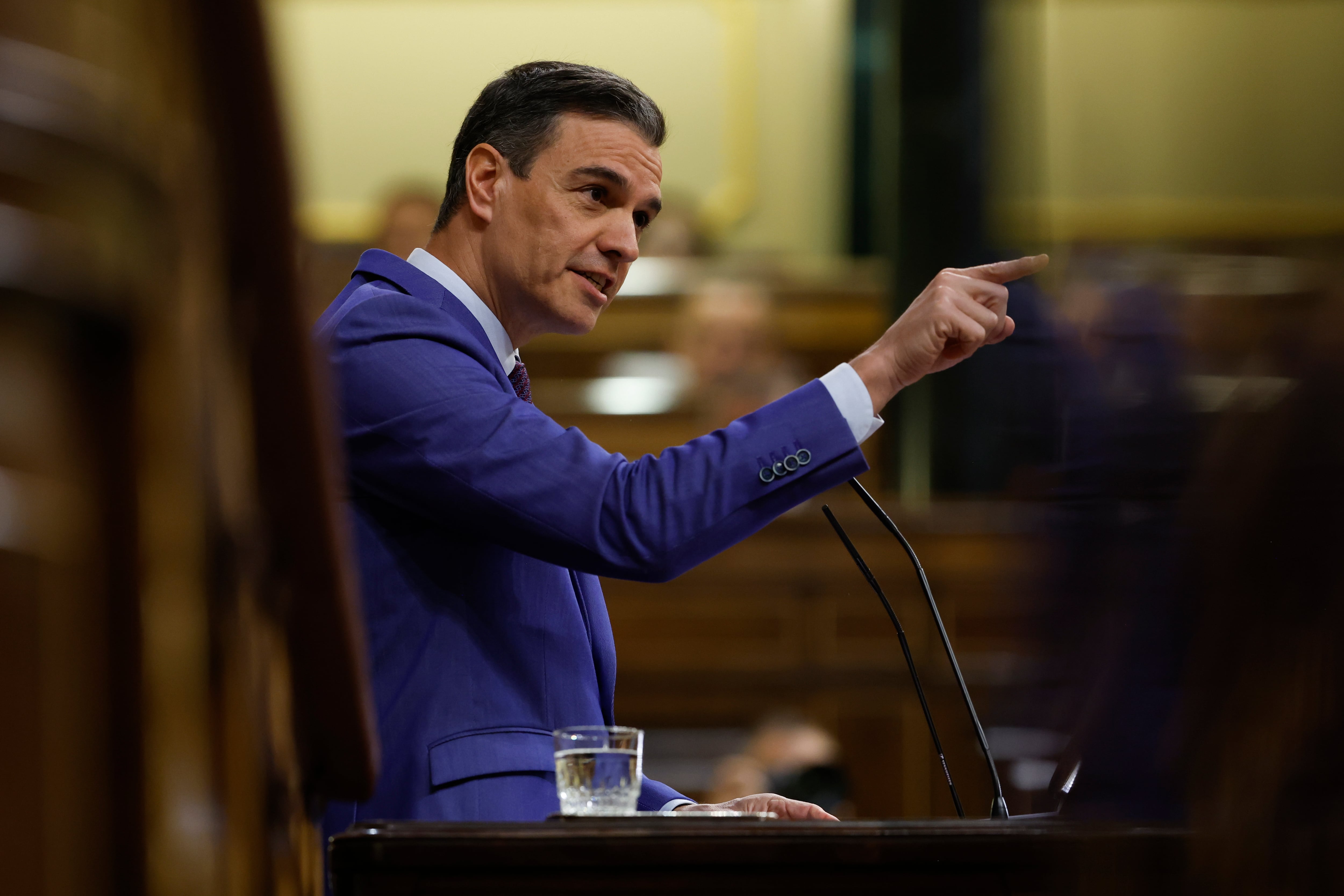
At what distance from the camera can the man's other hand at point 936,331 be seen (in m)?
1.66

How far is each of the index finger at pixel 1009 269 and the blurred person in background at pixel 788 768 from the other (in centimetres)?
166

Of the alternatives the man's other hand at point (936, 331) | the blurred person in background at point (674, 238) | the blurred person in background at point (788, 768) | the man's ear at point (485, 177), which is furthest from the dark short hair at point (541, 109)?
the blurred person in background at point (674, 238)

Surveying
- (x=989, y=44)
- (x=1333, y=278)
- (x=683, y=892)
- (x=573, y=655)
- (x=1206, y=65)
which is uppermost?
(x=989, y=44)

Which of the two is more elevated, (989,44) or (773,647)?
(989,44)

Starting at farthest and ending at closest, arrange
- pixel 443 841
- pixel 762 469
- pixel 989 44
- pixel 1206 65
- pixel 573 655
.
A: pixel 989 44 < pixel 573 655 < pixel 762 469 < pixel 443 841 < pixel 1206 65

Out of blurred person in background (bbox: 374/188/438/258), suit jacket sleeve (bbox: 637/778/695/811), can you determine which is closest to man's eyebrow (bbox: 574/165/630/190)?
suit jacket sleeve (bbox: 637/778/695/811)

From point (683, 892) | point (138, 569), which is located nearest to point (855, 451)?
point (683, 892)

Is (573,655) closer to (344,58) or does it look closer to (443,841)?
(443,841)

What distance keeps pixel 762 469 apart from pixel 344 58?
7.56m

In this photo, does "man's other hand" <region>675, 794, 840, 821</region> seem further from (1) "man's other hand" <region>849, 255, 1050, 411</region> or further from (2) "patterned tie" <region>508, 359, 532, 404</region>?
(2) "patterned tie" <region>508, 359, 532, 404</region>

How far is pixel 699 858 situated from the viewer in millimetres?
1219

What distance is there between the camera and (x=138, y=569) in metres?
0.77

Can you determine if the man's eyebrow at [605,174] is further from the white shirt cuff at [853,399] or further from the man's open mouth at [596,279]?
the white shirt cuff at [853,399]

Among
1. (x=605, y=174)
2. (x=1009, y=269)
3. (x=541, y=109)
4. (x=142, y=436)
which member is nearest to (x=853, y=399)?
(x=1009, y=269)
